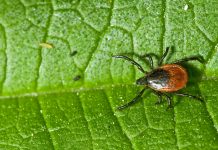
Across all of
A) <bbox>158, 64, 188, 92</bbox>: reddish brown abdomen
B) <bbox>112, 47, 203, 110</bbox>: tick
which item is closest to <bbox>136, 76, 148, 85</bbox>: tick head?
<bbox>112, 47, 203, 110</bbox>: tick

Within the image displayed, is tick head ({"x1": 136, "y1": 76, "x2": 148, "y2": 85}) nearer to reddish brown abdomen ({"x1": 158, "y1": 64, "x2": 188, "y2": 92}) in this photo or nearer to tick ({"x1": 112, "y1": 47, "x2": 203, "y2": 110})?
tick ({"x1": 112, "y1": 47, "x2": 203, "y2": 110})

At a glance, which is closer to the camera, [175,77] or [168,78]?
[175,77]

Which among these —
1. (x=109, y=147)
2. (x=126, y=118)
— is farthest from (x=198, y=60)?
(x=109, y=147)

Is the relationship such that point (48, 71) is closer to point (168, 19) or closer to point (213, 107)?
point (168, 19)

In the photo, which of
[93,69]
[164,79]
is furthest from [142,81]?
[93,69]

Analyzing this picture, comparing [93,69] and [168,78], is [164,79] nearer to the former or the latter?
[168,78]

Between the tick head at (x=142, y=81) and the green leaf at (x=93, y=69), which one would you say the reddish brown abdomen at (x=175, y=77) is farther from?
the tick head at (x=142, y=81)
